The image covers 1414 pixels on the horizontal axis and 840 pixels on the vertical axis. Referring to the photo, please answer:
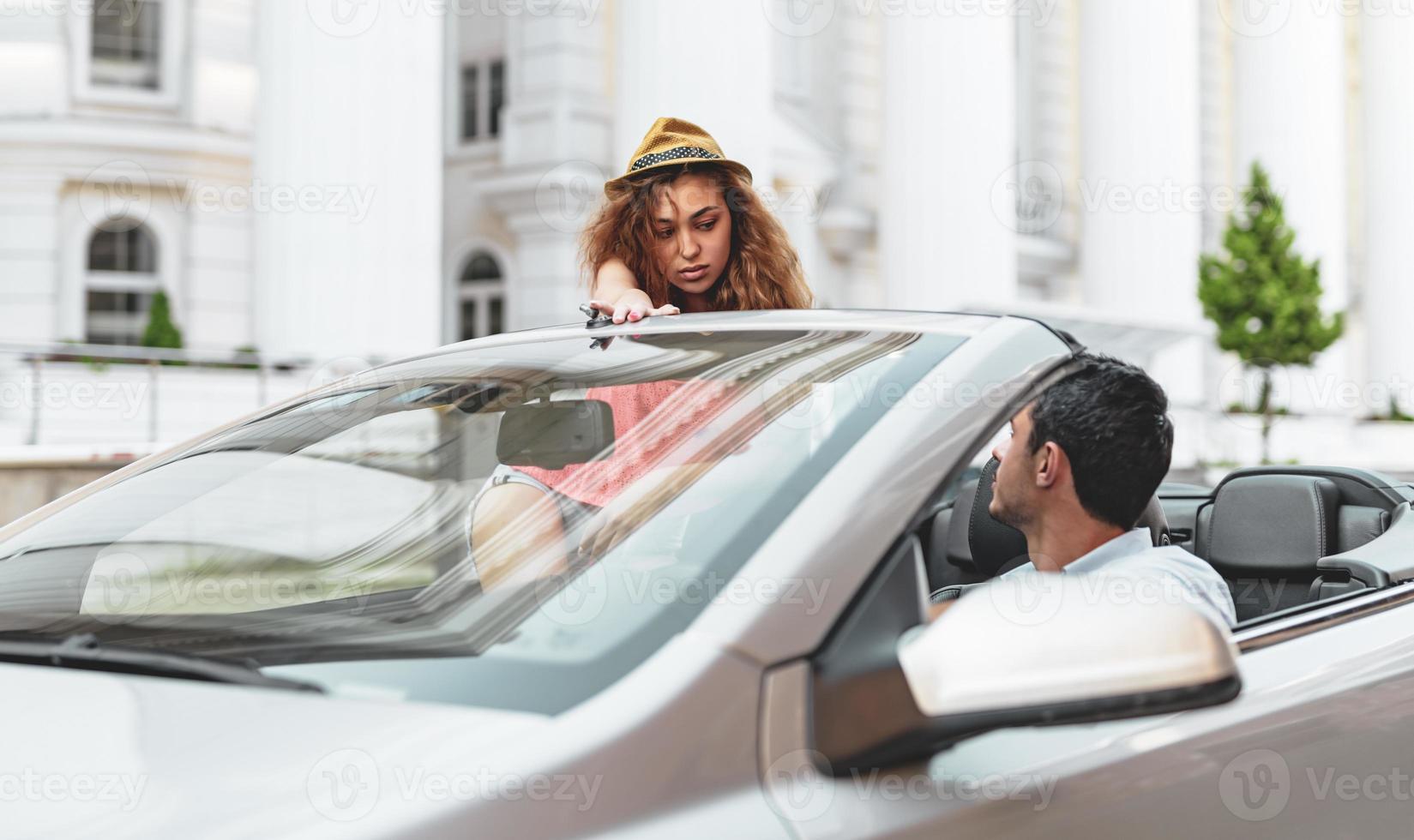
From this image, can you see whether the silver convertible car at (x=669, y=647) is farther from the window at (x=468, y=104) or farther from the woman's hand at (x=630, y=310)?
the window at (x=468, y=104)

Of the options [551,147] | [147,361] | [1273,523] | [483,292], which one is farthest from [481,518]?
[483,292]

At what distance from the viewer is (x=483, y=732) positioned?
1.22m

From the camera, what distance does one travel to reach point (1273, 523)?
3059 mm

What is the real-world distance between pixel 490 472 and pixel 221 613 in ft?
1.60

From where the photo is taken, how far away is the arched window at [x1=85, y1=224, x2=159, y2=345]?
16516 millimetres

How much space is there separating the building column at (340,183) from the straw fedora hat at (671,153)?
348 inches

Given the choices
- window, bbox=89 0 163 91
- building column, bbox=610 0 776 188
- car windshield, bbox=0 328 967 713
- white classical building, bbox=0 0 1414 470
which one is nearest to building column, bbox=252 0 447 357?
white classical building, bbox=0 0 1414 470

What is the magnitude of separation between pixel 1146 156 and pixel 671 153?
20.0 metres

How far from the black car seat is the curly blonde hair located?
1108mm

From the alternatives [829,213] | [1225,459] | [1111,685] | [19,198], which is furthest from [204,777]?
[1225,459]

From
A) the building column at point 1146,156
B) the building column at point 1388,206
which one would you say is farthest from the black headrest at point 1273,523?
the building column at point 1388,206

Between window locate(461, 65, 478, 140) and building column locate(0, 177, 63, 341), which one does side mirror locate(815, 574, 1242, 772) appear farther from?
window locate(461, 65, 478, 140)

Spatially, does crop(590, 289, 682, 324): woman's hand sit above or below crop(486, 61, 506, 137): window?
below

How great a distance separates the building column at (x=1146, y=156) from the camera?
21.3 m
